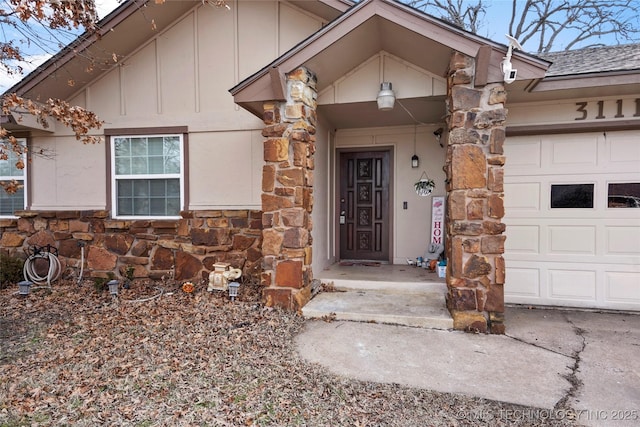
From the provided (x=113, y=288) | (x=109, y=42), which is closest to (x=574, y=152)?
(x=113, y=288)

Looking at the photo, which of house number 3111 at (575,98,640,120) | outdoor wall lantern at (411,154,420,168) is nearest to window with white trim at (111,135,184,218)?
outdoor wall lantern at (411,154,420,168)

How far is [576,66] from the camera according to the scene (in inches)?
187

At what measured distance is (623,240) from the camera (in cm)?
470

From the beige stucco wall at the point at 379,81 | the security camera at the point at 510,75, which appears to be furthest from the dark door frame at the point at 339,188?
the security camera at the point at 510,75

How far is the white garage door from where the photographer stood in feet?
15.4

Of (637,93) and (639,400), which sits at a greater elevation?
(637,93)

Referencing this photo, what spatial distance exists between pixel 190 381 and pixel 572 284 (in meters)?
4.86

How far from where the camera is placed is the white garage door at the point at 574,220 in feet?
15.4

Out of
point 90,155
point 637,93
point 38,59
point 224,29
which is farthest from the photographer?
point 90,155

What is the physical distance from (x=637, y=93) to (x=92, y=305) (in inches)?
302

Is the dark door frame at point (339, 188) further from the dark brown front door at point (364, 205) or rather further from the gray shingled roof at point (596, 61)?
the gray shingled roof at point (596, 61)

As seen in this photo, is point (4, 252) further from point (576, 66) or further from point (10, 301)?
point (576, 66)

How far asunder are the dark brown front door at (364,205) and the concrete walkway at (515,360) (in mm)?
2846

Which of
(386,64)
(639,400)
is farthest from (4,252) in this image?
(639,400)
